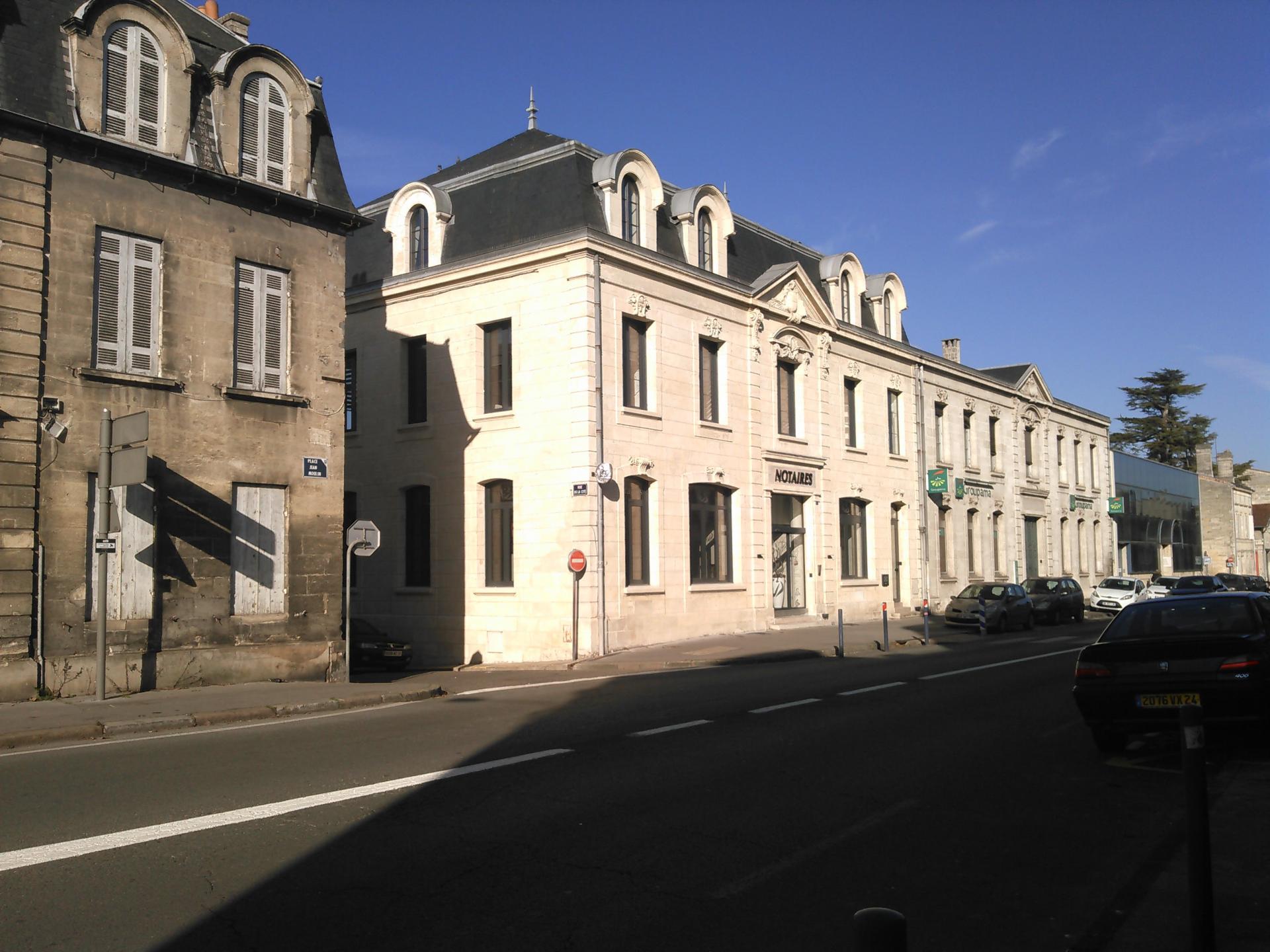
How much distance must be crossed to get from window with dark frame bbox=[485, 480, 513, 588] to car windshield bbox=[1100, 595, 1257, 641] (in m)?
16.2

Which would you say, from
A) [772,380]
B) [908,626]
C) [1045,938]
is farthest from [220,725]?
[908,626]

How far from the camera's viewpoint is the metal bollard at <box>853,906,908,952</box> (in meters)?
2.74

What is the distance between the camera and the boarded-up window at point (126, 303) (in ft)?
50.5

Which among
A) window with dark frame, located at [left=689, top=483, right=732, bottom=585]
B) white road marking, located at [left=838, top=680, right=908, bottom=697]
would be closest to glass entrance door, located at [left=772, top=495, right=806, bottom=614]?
window with dark frame, located at [left=689, top=483, right=732, bottom=585]

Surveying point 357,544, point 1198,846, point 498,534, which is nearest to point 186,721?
point 357,544

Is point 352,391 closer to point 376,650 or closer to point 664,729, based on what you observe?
point 376,650

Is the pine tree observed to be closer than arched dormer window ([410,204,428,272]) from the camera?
No

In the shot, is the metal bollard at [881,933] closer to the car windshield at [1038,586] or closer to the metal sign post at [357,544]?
the metal sign post at [357,544]

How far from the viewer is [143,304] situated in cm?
1586

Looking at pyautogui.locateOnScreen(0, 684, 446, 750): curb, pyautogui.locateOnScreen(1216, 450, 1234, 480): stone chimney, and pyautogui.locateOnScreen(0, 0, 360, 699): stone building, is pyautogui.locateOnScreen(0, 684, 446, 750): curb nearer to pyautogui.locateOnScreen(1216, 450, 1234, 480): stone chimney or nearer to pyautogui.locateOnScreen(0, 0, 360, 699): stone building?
pyautogui.locateOnScreen(0, 0, 360, 699): stone building

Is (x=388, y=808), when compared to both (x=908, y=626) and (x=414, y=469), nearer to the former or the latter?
(x=414, y=469)

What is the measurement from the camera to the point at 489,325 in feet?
84.1

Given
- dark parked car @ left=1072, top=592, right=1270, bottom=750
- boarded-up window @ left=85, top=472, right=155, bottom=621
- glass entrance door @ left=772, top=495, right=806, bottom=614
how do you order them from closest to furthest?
dark parked car @ left=1072, top=592, right=1270, bottom=750, boarded-up window @ left=85, top=472, right=155, bottom=621, glass entrance door @ left=772, top=495, right=806, bottom=614

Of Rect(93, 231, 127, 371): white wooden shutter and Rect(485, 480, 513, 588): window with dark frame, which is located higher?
Rect(93, 231, 127, 371): white wooden shutter
